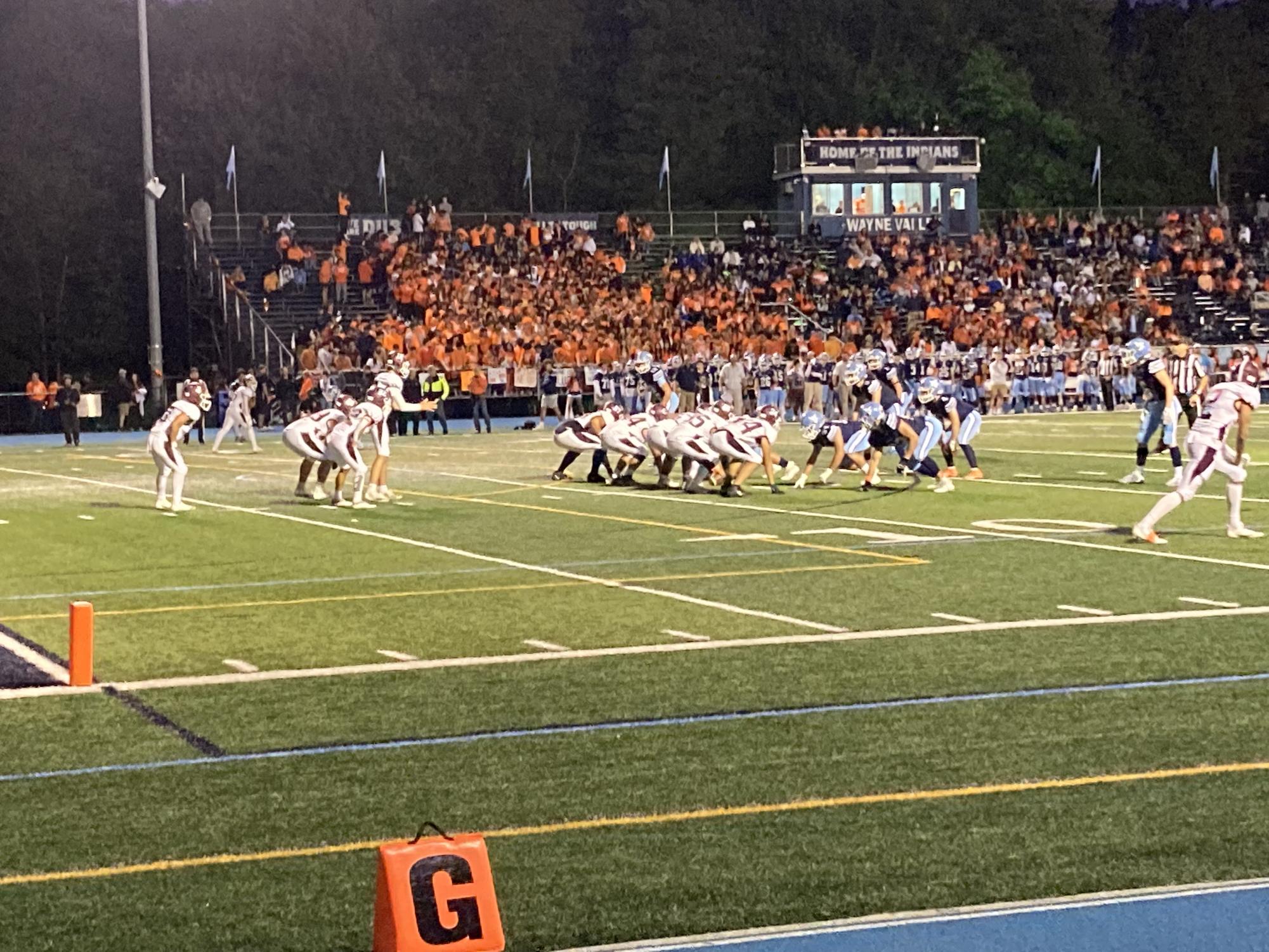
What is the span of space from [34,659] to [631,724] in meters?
3.85

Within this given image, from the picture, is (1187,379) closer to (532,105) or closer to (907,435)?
(907,435)

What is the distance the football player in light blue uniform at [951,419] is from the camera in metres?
22.4

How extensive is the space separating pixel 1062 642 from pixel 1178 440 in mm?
19352

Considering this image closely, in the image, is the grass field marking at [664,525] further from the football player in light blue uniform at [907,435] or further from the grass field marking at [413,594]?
the football player in light blue uniform at [907,435]

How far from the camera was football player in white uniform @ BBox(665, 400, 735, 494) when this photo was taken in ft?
69.9

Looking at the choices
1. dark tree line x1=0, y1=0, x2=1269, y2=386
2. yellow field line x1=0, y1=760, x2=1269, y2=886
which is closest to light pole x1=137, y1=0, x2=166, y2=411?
dark tree line x1=0, y1=0, x2=1269, y2=386

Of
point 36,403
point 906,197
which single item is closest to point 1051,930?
point 36,403

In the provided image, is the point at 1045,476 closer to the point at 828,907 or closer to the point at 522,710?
the point at 522,710

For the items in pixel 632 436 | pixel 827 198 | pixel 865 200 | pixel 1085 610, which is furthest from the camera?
pixel 865 200

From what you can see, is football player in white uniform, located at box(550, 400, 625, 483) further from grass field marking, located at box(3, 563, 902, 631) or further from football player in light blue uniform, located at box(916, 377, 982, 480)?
grass field marking, located at box(3, 563, 902, 631)

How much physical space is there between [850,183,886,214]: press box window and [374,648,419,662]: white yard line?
141ft

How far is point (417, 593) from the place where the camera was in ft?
45.1

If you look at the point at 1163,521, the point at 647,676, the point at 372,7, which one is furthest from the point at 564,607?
the point at 372,7

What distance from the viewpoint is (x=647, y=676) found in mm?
9992
